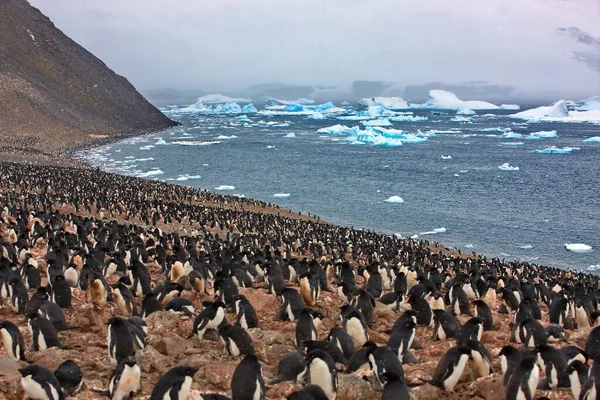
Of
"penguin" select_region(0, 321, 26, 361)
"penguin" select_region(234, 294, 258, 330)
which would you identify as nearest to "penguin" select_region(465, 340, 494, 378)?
"penguin" select_region(234, 294, 258, 330)

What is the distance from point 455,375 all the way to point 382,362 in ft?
3.26

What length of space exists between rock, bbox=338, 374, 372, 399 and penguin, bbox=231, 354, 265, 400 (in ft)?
3.77

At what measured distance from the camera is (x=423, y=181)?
6156cm

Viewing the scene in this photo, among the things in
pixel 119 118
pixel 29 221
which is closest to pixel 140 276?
pixel 29 221

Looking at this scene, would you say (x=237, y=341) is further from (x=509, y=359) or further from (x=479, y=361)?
(x=509, y=359)

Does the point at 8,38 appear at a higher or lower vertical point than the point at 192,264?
higher

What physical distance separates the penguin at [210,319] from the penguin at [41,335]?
2032 mm

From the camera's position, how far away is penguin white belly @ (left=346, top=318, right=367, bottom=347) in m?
9.74

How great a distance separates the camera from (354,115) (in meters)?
174

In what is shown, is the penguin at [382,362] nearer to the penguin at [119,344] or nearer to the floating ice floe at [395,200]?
the penguin at [119,344]

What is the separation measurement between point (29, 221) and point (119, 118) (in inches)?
4072

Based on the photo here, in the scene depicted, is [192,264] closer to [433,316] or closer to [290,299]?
[290,299]

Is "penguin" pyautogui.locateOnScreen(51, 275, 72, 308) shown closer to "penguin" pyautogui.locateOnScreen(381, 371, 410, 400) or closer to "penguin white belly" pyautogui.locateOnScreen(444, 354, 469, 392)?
"penguin" pyautogui.locateOnScreen(381, 371, 410, 400)

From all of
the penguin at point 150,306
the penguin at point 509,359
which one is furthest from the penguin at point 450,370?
the penguin at point 150,306
